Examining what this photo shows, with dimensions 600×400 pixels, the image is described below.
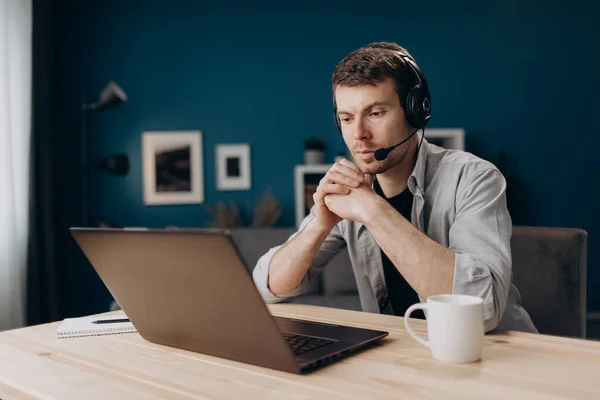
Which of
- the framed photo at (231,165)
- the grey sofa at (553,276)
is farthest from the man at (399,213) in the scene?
the framed photo at (231,165)

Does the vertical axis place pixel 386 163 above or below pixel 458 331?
above

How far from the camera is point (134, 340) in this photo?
995mm

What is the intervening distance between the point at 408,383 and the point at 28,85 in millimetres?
3242

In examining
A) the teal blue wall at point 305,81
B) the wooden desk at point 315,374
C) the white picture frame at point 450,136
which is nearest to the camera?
the wooden desk at point 315,374

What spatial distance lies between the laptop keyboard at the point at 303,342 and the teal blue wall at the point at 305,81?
3.22m

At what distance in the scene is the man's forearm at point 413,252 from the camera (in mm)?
1089

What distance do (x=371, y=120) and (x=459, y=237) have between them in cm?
41

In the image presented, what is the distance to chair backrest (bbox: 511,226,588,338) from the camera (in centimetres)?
152

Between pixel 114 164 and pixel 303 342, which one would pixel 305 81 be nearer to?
pixel 114 164

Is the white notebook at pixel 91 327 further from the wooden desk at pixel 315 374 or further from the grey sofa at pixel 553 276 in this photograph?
the grey sofa at pixel 553 276

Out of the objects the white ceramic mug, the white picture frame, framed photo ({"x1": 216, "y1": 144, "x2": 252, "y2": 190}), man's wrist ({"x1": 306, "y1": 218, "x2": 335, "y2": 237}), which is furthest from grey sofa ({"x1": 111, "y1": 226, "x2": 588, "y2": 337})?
framed photo ({"x1": 216, "y1": 144, "x2": 252, "y2": 190})

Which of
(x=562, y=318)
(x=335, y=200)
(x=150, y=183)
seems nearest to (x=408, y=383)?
(x=335, y=200)

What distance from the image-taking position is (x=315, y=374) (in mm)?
762

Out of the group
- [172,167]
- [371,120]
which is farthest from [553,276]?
[172,167]
